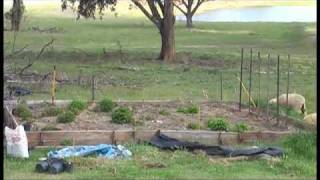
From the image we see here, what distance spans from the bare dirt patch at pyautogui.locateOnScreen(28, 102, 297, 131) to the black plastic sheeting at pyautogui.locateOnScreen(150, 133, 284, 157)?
4.17 ft

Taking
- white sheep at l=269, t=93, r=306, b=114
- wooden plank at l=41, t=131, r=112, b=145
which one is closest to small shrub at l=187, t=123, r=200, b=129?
wooden plank at l=41, t=131, r=112, b=145

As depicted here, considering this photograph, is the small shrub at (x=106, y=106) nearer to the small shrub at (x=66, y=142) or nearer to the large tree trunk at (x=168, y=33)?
the small shrub at (x=66, y=142)

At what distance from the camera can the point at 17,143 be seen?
8.97 m

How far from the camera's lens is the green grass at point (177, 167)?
26.8ft

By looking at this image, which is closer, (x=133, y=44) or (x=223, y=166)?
(x=223, y=166)

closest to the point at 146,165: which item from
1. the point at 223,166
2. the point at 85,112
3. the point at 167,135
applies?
the point at 223,166

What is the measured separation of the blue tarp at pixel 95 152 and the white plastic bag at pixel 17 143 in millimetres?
321

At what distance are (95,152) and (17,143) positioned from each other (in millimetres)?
961

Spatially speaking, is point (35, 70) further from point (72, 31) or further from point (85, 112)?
point (72, 31)

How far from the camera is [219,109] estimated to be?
13547 mm

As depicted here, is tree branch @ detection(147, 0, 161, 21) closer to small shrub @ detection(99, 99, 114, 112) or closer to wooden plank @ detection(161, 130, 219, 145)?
small shrub @ detection(99, 99, 114, 112)

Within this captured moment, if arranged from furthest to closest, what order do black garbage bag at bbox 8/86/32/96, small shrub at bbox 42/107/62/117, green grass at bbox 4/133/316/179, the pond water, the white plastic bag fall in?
the pond water
black garbage bag at bbox 8/86/32/96
small shrub at bbox 42/107/62/117
the white plastic bag
green grass at bbox 4/133/316/179

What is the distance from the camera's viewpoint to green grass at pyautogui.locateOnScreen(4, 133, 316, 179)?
817 centimetres

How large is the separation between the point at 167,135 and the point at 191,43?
1024 inches
